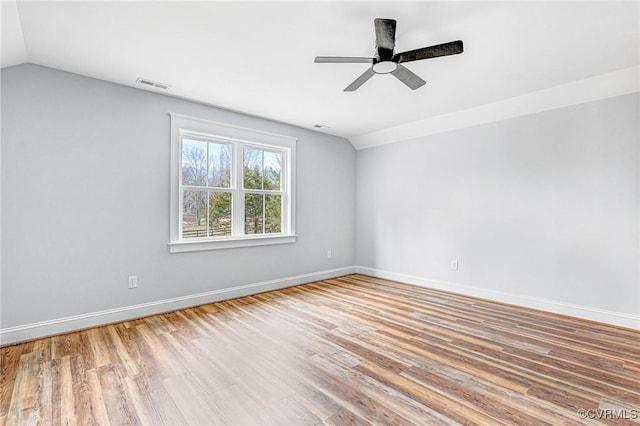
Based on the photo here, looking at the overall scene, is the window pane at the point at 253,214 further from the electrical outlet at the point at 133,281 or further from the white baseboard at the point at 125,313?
the electrical outlet at the point at 133,281

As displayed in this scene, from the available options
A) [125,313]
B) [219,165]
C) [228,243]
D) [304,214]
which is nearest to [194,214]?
[228,243]

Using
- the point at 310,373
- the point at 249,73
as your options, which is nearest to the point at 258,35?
the point at 249,73

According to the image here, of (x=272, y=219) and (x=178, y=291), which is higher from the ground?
(x=272, y=219)

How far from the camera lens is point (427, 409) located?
172cm

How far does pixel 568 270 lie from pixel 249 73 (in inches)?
156

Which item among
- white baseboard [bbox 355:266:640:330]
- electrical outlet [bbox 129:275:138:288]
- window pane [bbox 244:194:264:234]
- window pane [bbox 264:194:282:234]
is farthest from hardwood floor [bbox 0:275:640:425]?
window pane [bbox 264:194:282:234]

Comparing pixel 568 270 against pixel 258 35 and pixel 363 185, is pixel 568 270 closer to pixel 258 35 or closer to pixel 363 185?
pixel 363 185

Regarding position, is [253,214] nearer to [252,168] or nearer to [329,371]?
[252,168]

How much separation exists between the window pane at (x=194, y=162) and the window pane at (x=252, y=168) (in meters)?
0.55

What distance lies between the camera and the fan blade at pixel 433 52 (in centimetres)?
210

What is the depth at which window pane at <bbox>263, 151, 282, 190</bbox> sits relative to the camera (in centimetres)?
453

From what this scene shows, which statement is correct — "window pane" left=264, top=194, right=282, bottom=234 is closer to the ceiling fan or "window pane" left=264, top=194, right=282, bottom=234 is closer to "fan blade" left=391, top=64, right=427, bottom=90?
the ceiling fan

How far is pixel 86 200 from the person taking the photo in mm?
2988

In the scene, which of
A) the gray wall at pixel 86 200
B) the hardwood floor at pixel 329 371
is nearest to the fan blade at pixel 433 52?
the hardwood floor at pixel 329 371
